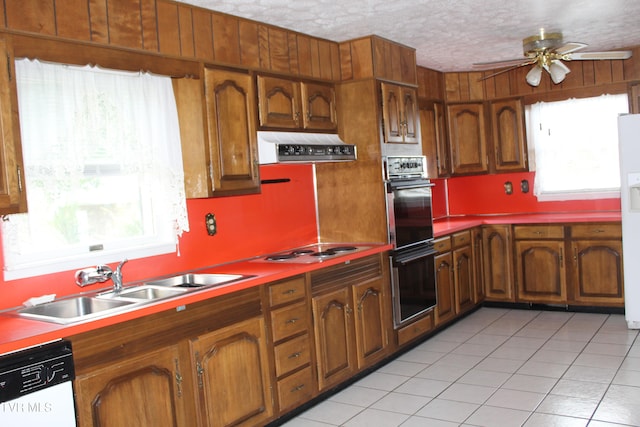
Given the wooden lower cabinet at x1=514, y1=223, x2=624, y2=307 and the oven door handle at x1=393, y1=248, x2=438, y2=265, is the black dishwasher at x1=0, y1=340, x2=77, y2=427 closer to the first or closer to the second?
the oven door handle at x1=393, y1=248, x2=438, y2=265

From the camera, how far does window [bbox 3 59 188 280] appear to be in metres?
2.72

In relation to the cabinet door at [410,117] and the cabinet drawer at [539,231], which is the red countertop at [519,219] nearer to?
the cabinet drawer at [539,231]

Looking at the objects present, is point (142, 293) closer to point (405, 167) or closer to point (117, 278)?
point (117, 278)

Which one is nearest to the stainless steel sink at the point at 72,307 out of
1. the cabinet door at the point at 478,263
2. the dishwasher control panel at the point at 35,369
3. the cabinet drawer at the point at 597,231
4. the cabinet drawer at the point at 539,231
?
the dishwasher control panel at the point at 35,369

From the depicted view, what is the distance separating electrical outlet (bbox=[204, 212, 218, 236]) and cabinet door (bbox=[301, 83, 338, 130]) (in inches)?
36.5

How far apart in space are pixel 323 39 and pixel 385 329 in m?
2.18

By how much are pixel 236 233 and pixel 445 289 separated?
2115 millimetres

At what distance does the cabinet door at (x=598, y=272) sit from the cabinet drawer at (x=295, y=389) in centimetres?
307

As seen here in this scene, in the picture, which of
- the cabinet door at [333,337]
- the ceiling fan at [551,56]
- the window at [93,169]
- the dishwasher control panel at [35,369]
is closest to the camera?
the dishwasher control panel at [35,369]

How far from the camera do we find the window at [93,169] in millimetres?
2721

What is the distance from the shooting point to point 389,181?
4.38m

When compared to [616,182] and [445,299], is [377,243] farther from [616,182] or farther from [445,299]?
[616,182]

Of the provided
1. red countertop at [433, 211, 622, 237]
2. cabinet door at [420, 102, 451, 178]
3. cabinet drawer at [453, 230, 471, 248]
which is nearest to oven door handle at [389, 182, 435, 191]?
red countertop at [433, 211, 622, 237]

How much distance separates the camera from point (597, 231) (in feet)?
17.2
